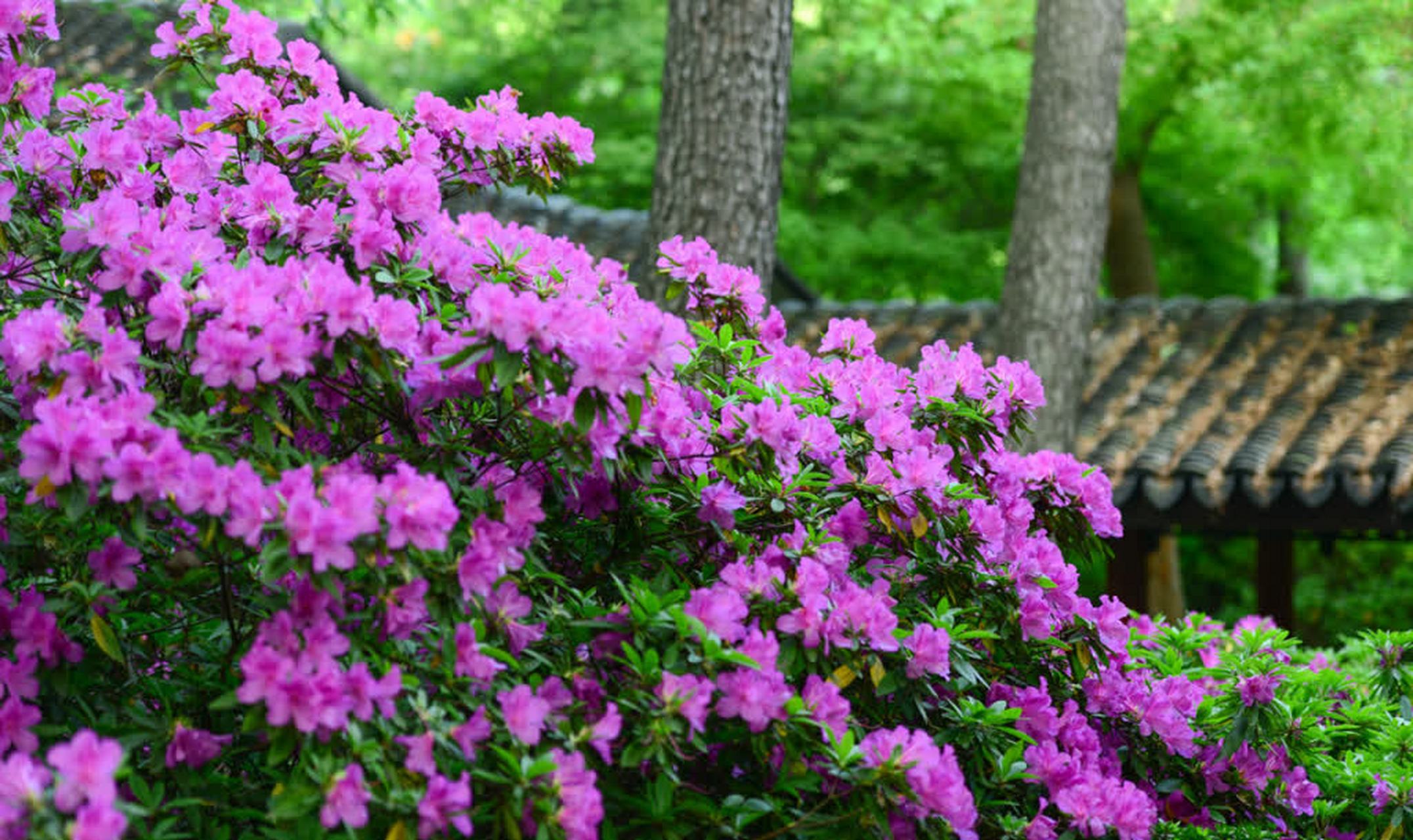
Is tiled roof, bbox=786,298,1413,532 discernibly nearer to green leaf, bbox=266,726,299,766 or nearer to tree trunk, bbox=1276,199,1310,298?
tree trunk, bbox=1276,199,1310,298

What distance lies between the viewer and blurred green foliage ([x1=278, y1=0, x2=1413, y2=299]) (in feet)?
26.9

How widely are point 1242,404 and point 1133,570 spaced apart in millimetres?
1228

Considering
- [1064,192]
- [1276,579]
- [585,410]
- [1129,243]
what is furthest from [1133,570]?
[585,410]

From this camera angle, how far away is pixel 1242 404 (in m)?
6.90

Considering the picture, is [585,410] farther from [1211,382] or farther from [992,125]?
[992,125]

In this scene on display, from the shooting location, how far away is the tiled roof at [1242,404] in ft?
20.4

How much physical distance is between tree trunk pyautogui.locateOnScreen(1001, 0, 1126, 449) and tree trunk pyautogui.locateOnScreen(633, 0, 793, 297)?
6.41 ft

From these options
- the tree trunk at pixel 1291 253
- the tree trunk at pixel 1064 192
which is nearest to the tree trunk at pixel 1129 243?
the tree trunk at pixel 1291 253

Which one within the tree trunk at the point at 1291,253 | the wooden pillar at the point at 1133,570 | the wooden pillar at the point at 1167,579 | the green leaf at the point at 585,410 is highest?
the green leaf at the point at 585,410

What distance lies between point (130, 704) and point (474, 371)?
2.19ft

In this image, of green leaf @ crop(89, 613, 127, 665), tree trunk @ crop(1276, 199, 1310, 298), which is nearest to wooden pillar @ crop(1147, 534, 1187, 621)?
tree trunk @ crop(1276, 199, 1310, 298)

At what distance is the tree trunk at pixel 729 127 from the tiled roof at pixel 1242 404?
1008 mm

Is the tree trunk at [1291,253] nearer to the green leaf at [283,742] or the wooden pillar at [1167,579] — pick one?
the wooden pillar at [1167,579]

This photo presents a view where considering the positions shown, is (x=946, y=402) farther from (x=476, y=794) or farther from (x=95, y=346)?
(x=95, y=346)
